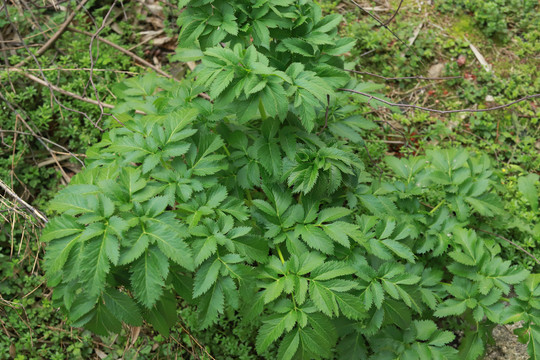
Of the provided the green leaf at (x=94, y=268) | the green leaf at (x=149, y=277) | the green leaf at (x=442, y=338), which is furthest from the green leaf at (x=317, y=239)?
the green leaf at (x=94, y=268)

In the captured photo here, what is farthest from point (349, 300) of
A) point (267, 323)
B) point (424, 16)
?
point (424, 16)

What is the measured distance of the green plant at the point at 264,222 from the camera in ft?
6.48

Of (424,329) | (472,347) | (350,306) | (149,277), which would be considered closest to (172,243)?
(149,277)

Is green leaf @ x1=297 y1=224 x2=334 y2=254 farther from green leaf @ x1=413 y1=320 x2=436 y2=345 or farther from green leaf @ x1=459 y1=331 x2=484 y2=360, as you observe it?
green leaf @ x1=459 y1=331 x2=484 y2=360

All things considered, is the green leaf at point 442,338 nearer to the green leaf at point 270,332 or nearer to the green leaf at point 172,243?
the green leaf at point 270,332

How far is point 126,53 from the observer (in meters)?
4.12

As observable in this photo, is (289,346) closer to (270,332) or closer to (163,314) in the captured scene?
(270,332)

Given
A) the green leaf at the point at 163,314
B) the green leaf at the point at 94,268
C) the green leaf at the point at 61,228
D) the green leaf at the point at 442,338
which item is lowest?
the green leaf at the point at 442,338

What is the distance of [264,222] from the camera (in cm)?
246

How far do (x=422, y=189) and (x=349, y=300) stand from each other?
1.22m

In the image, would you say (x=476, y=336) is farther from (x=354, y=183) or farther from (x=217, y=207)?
(x=217, y=207)

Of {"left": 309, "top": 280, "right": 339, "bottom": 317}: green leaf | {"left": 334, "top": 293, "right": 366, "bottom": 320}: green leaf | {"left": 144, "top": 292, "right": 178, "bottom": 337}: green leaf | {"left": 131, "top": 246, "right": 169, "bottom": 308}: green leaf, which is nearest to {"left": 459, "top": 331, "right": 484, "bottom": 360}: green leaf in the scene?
{"left": 334, "top": 293, "right": 366, "bottom": 320}: green leaf

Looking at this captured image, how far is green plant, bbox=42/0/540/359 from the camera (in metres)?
1.97

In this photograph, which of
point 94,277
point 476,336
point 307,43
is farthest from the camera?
point 476,336
